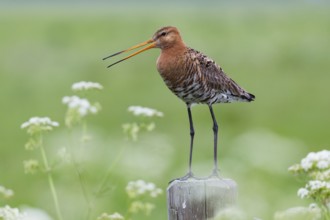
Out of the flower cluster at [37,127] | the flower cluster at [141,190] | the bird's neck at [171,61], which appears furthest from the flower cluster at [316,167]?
the flower cluster at [37,127]

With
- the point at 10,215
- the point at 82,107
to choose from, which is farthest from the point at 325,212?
the point at 82,107

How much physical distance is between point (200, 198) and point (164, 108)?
1534cm

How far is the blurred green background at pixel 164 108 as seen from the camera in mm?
6734

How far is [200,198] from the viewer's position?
18.3 feet

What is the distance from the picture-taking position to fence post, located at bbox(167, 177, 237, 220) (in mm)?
5516

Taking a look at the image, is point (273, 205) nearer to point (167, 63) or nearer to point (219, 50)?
point (167, 63)

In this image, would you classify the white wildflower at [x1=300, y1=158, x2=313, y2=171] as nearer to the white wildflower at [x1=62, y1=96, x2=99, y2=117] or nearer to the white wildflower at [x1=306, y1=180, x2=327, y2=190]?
the white wildflower at [x1=306, y1=180, x2=327, y2=190]

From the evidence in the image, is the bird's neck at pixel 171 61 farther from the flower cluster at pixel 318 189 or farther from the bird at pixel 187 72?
the flower cluster at pixel 318 189

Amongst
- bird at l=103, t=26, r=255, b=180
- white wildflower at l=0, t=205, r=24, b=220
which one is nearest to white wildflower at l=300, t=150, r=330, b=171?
bird at l=103, t=26, r=255, b=180

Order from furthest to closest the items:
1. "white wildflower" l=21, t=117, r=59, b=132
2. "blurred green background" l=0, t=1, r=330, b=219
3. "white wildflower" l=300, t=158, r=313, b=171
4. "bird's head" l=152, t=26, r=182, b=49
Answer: "bird's head" l=152, t=26, r=182, b=49
"blurred green background" l=0, t=1, r=330, b=219
"white wildflower" l=21, t=117, r=59, b=132
"white wildflower" l=300, t=158, r=313, b=171

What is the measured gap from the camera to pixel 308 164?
592 cm

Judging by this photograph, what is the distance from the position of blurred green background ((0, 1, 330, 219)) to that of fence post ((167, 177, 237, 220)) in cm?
12

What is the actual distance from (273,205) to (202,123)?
1275cm

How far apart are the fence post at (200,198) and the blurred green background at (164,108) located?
12cm
